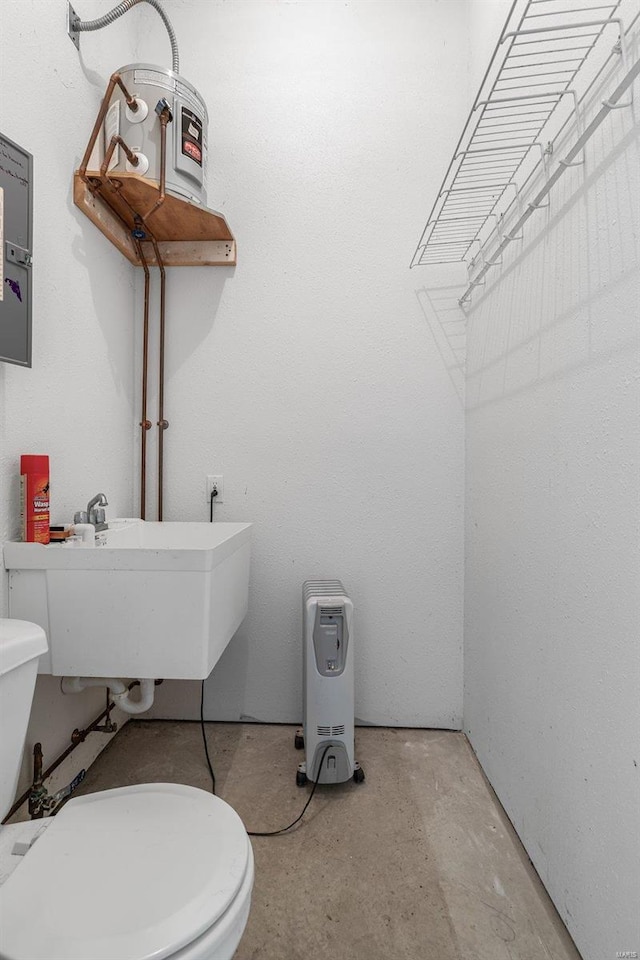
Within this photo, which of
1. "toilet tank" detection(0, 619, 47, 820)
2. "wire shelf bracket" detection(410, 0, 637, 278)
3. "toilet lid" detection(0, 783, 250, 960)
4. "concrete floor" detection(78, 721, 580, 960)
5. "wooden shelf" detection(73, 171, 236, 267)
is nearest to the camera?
"toilet lid" detection(0, 783, 250, 960)

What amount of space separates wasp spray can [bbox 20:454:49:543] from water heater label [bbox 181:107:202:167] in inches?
43.1

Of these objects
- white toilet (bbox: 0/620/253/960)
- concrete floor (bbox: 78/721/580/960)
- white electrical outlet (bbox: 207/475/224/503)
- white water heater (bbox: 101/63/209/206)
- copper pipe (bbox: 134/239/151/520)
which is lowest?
concrete floor (bbox: 78/721/580/960)

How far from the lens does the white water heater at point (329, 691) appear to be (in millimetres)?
1513

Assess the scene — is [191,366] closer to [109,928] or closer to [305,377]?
[305,377]

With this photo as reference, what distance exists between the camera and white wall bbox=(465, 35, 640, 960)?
0.87 m

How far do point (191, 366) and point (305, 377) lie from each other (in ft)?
1.47

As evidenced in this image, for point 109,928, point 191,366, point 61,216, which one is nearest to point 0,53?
point 61,216

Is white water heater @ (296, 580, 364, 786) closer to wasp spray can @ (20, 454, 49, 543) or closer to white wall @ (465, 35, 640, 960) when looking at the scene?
white wall @ (465, 35, 640, 960)

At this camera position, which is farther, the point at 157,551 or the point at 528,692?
the point at 528,692

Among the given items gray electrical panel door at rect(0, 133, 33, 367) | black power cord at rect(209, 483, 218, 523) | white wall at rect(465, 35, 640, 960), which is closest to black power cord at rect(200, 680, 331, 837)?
white wall at rect(465, 35, 640, 960)

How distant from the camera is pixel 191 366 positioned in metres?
1.89

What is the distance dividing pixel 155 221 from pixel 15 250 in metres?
0.73

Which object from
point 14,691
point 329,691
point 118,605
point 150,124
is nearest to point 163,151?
point 150,124

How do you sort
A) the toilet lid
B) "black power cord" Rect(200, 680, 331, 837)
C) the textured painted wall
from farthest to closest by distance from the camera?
the textured painted wall, "black power cord" Rect(200, 680, 331, 837), the toilet lid
